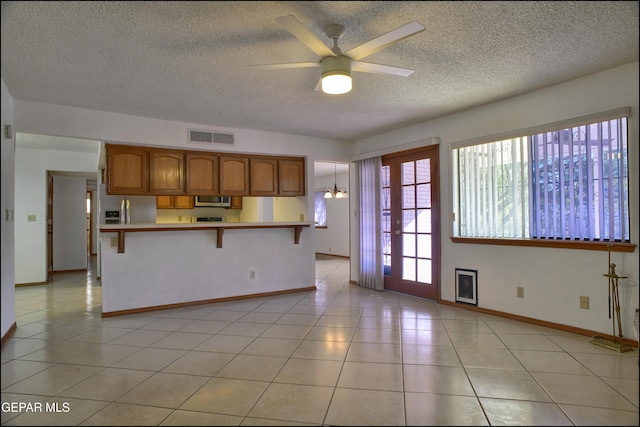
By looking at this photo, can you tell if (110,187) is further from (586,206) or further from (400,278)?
(586,206)

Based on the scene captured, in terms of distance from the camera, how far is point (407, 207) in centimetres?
499

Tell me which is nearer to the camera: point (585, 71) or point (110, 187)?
point (585, 71)

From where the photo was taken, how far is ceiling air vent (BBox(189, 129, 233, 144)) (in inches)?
177

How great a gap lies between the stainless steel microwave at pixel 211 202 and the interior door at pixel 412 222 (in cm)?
321

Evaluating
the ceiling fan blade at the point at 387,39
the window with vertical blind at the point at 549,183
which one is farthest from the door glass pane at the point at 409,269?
the ceiling fan blade at the point at 387,39

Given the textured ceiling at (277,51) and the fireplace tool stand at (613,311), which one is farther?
the fireplace tool stand at (613,311)

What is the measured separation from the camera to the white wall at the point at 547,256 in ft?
9.50

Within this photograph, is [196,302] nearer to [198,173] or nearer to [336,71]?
[198,173]

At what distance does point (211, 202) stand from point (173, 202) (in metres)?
0.67

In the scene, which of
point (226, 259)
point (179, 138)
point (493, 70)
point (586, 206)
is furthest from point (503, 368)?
point (179, 138)

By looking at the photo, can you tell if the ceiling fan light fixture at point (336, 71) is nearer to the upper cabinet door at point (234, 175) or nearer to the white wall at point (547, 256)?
the white wall at point (547, 256)

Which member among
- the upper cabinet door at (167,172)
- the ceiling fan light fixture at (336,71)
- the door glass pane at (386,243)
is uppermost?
the ceiling fan light fixture at (336,71)

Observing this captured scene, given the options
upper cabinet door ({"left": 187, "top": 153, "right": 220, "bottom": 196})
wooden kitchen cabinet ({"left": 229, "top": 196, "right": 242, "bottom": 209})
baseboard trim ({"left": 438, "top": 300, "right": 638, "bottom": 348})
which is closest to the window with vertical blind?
baseboard trim ({"left": 438, "top": 300, "right": 638, "bottom": 348})

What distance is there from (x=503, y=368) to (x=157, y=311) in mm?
3623
